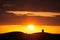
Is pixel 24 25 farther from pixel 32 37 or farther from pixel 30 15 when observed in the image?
pixel 32 37

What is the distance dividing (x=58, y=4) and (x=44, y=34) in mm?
452

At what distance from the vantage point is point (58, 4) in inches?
137

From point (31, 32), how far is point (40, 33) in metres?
0.18

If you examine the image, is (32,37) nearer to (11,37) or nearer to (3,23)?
(11,37)

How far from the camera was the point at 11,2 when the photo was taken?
3393mm

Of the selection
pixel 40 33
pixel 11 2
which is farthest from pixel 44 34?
pixel 11 2

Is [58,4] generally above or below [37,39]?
above

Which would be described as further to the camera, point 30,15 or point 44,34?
point 30,15

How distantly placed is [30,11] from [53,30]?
0.42 m

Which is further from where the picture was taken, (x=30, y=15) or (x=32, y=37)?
(x=30, y=15)

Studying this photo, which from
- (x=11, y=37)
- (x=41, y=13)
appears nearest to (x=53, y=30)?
(x=41, y=13)

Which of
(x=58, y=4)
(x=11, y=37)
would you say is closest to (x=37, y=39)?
(x=11, y=37)

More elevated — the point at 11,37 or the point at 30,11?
the point at 30,11

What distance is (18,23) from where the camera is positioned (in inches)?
147
